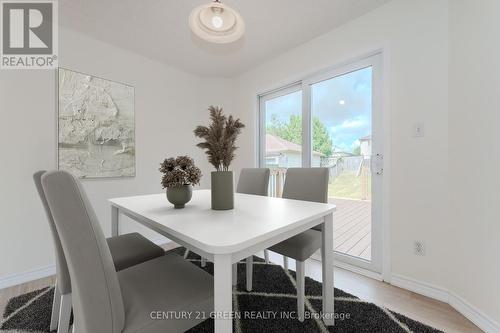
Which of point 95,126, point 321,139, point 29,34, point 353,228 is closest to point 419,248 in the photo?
point 353,228

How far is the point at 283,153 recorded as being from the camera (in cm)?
296

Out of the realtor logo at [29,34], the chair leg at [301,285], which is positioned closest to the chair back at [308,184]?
the chair leg at [301,285]

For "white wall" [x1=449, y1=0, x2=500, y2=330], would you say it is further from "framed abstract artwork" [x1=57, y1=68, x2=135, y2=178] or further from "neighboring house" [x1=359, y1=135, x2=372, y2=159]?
"framed abstract artwork" [x1=57, y1=68, x2=135, y2=178]

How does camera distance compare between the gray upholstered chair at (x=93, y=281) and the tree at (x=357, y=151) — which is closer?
the gray upholstered chair at (x=93, y=281)

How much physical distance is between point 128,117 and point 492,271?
11.3 ft

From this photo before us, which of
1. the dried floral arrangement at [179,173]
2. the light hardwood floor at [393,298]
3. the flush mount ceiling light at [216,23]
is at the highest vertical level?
the flush mount ceiling light at [216,23]

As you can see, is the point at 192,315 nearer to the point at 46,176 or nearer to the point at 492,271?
the point at 46,176

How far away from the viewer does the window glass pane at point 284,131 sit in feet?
9.00

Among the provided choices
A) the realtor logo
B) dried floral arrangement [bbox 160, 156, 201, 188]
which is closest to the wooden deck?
dried floral arrangement [bbox 160, 156, 201, 188]

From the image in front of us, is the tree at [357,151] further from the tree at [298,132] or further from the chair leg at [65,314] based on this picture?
the chair leg at [65,314]

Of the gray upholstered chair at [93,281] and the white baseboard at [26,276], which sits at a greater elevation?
the gray upholstered chair at [93,281]

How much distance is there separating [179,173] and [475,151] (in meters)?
1.93

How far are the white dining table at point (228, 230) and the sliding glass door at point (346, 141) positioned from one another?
1.02 metres

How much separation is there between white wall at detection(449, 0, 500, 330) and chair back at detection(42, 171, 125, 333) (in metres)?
1.97
